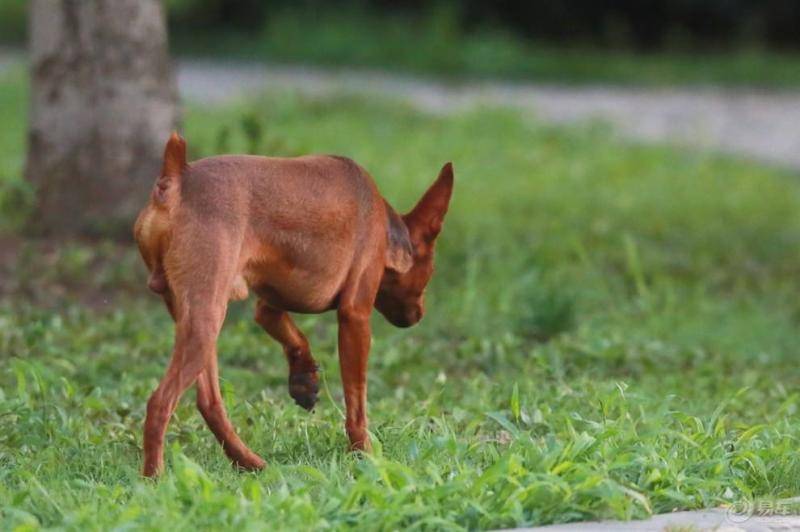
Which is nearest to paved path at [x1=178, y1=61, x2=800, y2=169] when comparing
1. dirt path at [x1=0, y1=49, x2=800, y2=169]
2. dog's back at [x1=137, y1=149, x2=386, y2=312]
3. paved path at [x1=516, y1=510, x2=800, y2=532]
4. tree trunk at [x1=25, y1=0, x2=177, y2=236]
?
dirt path at [x1=0, y1=49, x2=800, y2=169]

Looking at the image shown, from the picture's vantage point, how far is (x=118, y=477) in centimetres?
515

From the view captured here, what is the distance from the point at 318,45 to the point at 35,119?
10.5 meters

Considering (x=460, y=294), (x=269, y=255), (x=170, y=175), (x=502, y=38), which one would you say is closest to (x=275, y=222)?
(x=269, y=255)

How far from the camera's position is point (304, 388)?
225 inches

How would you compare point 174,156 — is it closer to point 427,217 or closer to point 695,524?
point 427,217

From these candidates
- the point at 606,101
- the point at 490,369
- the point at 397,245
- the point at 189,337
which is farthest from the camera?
the point at 606,101

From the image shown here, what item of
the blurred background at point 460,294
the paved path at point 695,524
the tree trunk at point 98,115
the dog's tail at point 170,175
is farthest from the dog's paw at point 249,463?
the tree trunk at point 98,115

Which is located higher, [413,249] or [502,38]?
[413,249]

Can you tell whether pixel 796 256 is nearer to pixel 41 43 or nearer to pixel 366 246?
pixel 41 43

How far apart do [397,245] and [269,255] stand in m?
0.64

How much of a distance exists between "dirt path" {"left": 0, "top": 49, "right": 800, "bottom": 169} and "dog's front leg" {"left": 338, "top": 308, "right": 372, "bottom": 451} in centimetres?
955

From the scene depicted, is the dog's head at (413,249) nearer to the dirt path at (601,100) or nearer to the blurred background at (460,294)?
the blurred background at (460,294)

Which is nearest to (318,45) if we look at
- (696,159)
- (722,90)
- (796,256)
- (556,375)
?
(722,90)

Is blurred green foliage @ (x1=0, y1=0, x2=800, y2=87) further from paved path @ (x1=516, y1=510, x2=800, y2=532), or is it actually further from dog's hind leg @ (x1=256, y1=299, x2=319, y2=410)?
paved path @ (x1=516, y1=510, x2=800, y2=532)
